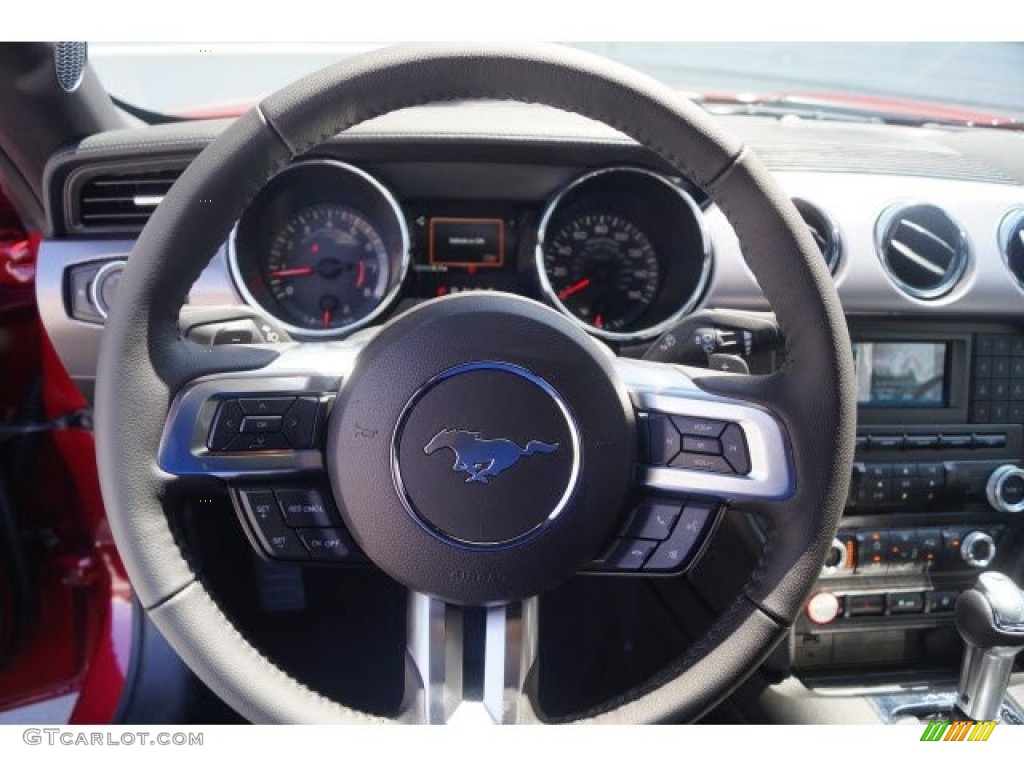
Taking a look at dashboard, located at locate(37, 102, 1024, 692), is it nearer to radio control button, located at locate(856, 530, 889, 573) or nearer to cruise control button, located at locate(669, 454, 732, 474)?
radio control button, located at locate(856, 530, 889, 573)

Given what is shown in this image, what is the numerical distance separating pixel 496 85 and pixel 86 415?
4.33 feet

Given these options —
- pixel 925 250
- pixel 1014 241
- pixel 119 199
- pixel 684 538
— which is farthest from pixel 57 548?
pixel 1014 241

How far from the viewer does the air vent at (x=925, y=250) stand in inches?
67.9

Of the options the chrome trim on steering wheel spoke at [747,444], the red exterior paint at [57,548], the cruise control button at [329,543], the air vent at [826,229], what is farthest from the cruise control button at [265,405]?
the air vent at [826,229]

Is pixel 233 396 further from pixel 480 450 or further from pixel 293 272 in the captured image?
pixel 293 272

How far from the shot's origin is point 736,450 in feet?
3.36

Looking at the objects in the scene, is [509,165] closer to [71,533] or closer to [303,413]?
[303,413]

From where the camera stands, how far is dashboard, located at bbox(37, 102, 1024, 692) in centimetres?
→ 163

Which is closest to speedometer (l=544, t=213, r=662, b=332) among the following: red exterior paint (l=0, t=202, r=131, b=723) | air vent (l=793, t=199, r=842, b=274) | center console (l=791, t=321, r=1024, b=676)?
Result: air vent (l=793, t=199, r=842, b=274)

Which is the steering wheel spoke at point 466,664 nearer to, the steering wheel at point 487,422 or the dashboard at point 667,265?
the steering wheel at point 487,422

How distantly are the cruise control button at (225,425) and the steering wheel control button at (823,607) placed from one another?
1176 mm

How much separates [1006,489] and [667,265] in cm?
81

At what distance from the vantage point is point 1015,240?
69.0 inches
